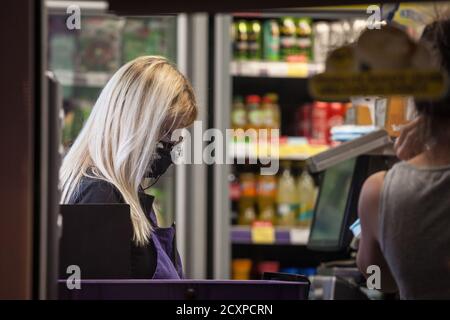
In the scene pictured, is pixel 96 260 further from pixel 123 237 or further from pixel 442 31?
pixel 442 31

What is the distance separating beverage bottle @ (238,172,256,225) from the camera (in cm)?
388

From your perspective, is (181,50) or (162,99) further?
(181,50)

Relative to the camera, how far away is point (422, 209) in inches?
56.4

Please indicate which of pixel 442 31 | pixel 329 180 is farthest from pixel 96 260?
pixel 329 180

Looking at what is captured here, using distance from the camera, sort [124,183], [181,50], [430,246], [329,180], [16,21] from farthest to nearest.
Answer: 1. [181,50]
2. [329,180]
3. [124,183]
4. [430,246]
5. [16,21]

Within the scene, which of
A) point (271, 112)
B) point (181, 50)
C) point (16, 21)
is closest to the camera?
point (16, 21)

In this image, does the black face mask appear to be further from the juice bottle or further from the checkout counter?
the juice bottle

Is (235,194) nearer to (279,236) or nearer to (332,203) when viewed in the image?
(279,236)

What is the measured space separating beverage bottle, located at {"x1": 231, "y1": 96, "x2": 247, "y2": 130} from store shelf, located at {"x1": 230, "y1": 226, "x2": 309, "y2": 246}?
50 centimetres

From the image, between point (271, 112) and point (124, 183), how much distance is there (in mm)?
2331

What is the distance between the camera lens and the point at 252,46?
3920mm

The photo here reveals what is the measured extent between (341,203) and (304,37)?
6.91 feet

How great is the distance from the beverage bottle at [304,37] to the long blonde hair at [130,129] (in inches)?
97.3

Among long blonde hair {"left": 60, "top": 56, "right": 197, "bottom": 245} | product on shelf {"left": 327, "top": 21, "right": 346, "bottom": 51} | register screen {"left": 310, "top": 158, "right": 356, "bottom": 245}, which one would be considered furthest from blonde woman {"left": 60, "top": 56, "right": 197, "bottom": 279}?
register screen {"left": 310, "top": 158, "right": 356, "bottom": 245}
